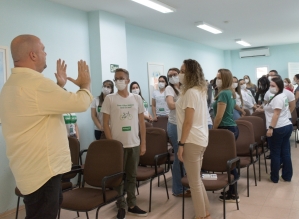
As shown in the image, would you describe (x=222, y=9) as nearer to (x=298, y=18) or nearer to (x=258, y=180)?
(x=298, y=18)

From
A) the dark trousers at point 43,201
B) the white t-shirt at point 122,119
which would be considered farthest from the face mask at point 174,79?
the dark trousers at point 43,201

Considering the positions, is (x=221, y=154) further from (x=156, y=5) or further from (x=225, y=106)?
(x=156, y=5)

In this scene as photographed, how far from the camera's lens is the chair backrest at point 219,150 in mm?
2990

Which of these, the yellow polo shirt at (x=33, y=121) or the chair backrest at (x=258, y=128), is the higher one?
the yellow polo shirt at (x=33, y=121)

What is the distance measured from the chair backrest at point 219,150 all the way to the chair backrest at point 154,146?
24.4 inches

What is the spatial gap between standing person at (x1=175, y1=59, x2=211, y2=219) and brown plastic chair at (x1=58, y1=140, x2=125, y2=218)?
62cm

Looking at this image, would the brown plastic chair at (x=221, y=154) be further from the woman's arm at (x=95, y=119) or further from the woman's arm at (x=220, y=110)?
the woman's arm at (x=95, y=119)

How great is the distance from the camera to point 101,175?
274 centimetres

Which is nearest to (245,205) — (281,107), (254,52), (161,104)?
(281,107)

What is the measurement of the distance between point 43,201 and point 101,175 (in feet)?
3.86

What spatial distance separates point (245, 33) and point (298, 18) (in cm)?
165

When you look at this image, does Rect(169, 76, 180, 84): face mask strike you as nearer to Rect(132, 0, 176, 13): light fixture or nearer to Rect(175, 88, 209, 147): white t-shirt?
Rect(175, 88, 209, 147): white t-shirt

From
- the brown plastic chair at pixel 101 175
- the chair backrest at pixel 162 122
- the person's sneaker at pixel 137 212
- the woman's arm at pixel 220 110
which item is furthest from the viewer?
the chair backrest at pixel 162 122

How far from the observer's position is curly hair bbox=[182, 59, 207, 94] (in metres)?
2.64
